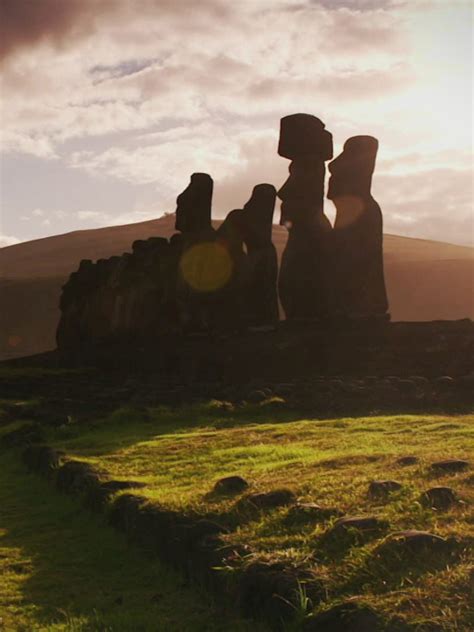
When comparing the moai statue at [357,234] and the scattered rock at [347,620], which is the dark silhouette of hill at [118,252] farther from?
the scattered rock at [347,620]

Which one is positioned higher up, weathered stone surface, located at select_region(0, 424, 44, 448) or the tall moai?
the tall moai

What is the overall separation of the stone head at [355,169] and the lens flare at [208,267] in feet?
14.7

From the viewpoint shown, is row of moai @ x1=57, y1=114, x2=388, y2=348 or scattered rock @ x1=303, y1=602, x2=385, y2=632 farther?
row of moai @ x1=57, y1=114, x2=388, y2=348

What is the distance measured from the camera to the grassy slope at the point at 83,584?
5.64m

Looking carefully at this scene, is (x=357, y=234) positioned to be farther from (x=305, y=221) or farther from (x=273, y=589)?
(x=273, y=589)

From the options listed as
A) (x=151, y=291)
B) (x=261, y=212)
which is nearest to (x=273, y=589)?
(x=261, y=212)

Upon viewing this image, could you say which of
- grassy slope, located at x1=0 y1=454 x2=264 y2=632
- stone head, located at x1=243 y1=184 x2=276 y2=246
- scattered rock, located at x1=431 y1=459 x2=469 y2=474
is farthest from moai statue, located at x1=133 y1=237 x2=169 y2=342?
scattered rock, located at x1=431 y1=459 x2=469 y2=474

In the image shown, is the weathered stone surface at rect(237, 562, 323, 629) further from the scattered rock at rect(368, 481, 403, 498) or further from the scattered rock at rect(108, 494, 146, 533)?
the scattered rock at rect(108, 494, 146, 533)

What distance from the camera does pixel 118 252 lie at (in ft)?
351

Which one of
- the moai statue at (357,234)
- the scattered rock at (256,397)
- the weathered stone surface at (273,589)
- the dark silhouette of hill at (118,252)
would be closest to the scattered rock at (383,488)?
the weathered stone surface at (273,589)

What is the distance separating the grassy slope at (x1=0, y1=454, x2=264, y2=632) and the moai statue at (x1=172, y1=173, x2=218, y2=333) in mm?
18467

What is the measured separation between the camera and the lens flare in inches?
1074

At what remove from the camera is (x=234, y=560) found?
5.88 m

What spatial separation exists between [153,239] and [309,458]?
905 inches
